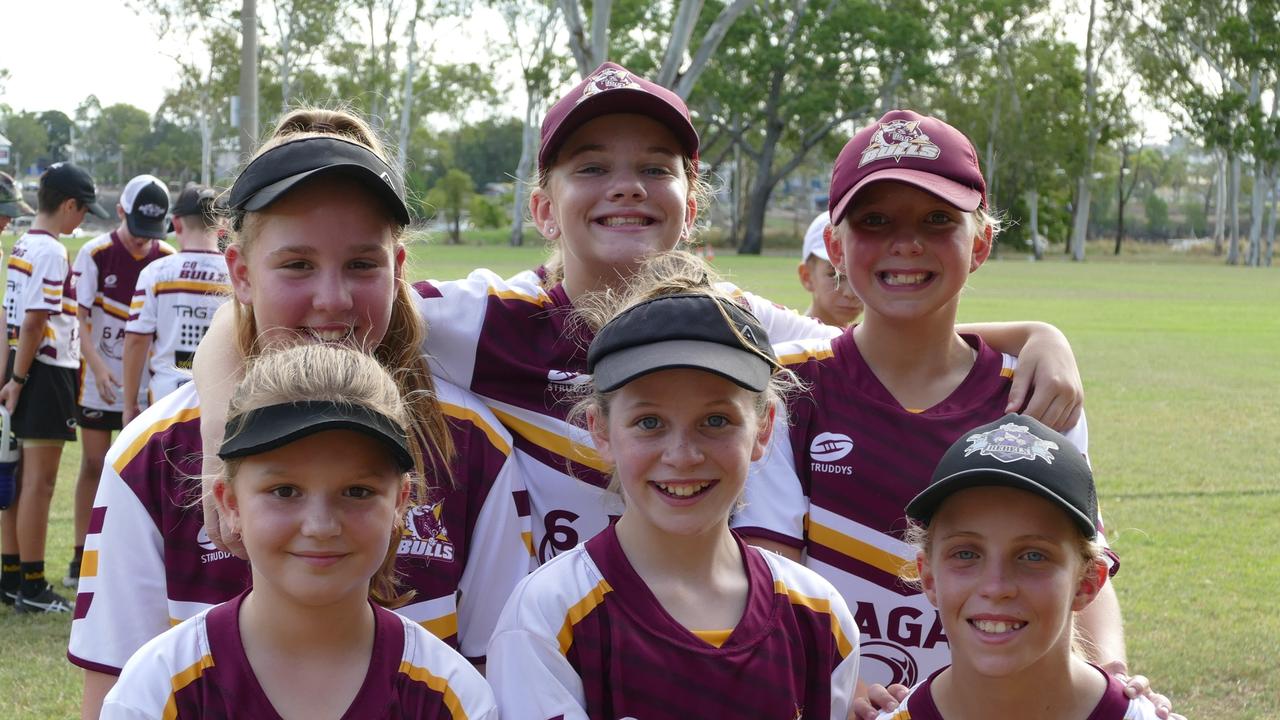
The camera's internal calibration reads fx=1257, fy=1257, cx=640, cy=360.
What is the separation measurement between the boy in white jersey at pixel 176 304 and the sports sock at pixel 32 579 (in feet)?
3.23

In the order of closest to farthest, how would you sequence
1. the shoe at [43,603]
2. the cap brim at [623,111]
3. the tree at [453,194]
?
the cap brim at [623,111] → the shoe at [43,603] → the tree at [453,194]

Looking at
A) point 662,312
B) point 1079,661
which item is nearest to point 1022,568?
point 1079,661

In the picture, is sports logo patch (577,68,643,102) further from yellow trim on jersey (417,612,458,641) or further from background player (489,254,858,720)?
yellow trim on jersey (417,612,458,641)

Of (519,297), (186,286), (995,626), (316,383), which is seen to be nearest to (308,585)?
(316,383)

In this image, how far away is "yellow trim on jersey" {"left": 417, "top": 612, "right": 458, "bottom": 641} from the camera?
2.73m

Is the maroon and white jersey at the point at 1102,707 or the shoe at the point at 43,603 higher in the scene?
the maroon and white jersey at the point at 1102,707

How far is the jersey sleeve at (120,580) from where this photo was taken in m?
2.54

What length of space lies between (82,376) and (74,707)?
273 cm

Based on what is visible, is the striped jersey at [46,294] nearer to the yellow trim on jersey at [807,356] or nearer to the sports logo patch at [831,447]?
the yellow trim on jersey at [807,356]

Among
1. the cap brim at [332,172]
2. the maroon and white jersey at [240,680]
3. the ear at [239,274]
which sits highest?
the cap brim at [332,172]

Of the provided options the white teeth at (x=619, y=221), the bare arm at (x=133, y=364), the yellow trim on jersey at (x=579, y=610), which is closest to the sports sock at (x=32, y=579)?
the bare arm at (x=133, y=364)

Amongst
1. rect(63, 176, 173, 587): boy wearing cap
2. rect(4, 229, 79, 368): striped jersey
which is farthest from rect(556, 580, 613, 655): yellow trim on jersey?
rect(63, 176, 173, 587): boy wearing cap

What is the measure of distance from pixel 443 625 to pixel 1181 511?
789 cm

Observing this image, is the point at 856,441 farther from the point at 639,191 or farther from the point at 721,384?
the point at 639,191
